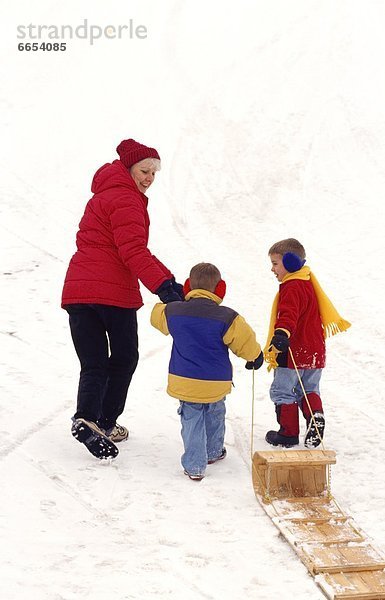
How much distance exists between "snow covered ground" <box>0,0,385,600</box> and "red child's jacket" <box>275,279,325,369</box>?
614 mm

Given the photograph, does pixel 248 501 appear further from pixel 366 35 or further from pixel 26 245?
pixel 366 35

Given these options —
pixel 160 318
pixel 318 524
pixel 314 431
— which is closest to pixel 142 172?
pixel 160 318

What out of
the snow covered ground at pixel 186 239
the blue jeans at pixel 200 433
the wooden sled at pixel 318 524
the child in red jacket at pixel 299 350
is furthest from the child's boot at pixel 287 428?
the wooden sled at pixel 318 524

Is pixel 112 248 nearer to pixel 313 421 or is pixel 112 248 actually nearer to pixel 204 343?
pixel 204 343

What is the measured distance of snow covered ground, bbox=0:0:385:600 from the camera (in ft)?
11.8

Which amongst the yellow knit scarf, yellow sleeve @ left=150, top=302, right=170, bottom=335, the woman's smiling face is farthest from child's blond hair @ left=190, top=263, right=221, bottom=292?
the yellow knit scarf

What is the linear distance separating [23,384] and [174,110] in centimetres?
1016

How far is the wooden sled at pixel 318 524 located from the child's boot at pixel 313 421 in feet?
1.89

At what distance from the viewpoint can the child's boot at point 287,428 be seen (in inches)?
205

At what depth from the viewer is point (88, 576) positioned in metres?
3.23

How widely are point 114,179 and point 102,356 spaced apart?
110cm

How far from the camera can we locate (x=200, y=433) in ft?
15.2

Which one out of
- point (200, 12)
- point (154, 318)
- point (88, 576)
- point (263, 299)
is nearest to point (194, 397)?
point (154, 318)

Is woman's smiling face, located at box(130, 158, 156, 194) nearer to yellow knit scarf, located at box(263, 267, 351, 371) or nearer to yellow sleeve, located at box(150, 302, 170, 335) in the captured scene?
yellow sleeve, located at box(150, 302, 170, 335)
